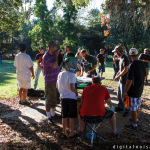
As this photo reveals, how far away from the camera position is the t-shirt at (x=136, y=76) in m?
3.95

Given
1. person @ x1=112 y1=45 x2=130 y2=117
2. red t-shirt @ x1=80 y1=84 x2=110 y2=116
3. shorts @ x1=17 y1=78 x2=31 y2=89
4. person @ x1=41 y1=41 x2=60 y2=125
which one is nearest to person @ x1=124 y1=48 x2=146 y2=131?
person @ x1=112 y1=45 x2=130 y2=117

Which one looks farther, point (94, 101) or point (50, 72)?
point (50, 72)

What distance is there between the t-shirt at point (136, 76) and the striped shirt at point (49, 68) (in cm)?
188

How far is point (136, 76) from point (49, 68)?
215cm

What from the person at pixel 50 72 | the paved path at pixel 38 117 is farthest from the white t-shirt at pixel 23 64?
the person at pixel 50 72

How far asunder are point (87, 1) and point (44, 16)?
34.6m

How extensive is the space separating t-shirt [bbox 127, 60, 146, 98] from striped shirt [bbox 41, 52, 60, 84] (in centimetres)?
188

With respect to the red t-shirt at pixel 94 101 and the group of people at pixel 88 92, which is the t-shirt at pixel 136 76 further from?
the red t-shirt at pixel 94 101

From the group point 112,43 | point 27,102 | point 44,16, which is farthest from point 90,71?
point 44,16

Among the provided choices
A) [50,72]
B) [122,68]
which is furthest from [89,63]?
[50,72]

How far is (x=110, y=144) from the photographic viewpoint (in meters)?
3.55

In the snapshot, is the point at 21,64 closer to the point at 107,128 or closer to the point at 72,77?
the point at 72,77

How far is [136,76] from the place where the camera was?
4.00 m

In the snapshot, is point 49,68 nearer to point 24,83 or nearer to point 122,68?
point 24,83
